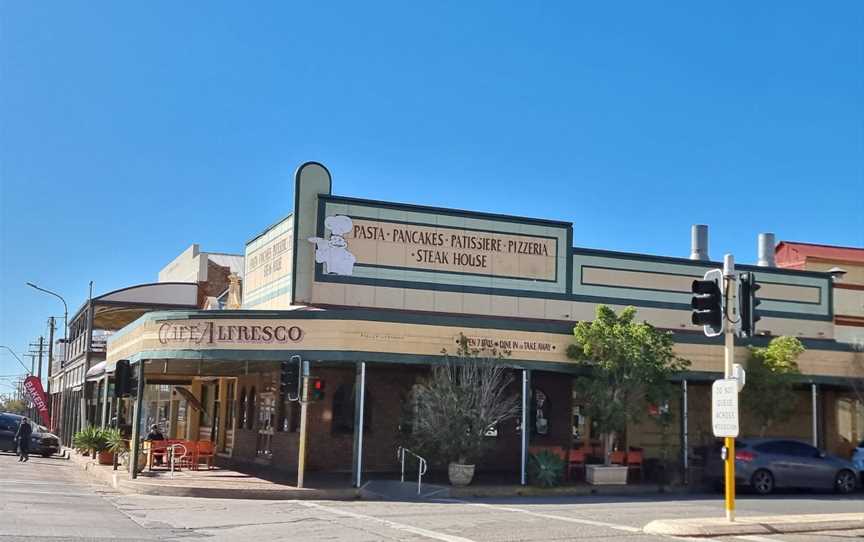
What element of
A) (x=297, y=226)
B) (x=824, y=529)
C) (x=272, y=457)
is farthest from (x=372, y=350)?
(x=824, y=529)

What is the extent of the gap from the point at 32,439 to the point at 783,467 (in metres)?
31.3

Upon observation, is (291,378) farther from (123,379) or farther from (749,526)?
(749,526)

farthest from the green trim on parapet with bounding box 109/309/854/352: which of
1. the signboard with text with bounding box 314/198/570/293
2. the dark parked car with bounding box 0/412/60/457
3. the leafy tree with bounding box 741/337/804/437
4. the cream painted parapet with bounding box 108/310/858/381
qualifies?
the dark parked car with bounding box 0/412/60/457

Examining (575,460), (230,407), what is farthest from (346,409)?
(230,407)

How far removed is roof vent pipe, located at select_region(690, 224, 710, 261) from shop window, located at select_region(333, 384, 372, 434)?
1308 cm

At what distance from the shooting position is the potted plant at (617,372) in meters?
24.7

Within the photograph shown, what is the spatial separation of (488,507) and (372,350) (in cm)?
518

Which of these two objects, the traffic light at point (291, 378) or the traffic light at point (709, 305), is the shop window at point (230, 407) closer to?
the traffic light at point (291, 378)

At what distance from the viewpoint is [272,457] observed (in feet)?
95.7

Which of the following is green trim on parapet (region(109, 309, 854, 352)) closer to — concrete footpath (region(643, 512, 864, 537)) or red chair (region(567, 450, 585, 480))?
red chair (region(567, 450, 585, 480))

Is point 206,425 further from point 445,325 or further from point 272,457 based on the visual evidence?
point 445,325

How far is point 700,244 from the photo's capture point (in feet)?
111

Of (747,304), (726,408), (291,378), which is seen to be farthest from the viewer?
(291,378)

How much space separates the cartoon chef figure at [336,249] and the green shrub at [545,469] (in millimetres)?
7369
